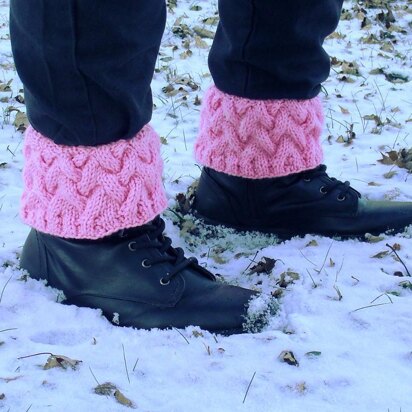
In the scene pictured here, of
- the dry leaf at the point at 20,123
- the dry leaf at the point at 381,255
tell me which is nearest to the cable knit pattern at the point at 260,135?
the dry leaf at the point at 381,255

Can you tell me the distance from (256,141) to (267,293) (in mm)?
388

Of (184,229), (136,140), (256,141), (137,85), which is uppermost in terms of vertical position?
(137,85)

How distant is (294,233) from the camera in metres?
1.73

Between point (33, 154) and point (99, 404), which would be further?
point (33, 154)

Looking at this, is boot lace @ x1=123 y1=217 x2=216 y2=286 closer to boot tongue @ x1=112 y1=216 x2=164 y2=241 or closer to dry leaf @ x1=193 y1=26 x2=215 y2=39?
boot tongue @ x1=112 y1=216 x2=164 y2=241

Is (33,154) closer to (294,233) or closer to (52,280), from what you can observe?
(52,280)

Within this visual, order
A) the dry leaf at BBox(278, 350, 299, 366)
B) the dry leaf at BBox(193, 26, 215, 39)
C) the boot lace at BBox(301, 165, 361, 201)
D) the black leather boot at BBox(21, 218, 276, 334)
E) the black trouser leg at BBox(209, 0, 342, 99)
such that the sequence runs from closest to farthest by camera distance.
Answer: the dry leaf at BBox(278, 350, 299, 366), the black leather boot at BBox(21, 218, 276, 334), the black trouser leg at BBox(209, 0, 342, 99), the boot lace at BBox(301, 165, 361, 201), the dry leaf at BBox(193, 26, 215, 39)

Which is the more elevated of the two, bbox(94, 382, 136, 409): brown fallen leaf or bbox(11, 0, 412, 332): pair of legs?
bbox(11, 0, 412, 332): pair of legs

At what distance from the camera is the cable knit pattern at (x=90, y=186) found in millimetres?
1243

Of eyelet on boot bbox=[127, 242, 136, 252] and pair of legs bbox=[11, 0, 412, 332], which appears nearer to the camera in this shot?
pair of legs bbox=[11, 0, 412, 332]

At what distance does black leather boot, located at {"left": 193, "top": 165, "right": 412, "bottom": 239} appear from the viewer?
1.69 meters

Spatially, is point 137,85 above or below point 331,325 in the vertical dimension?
above

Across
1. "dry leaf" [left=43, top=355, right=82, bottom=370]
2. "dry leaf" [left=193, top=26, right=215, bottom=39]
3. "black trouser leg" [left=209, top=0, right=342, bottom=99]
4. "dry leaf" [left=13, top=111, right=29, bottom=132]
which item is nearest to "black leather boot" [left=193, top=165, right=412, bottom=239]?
"black trouser leg" [left=209, top=0, right=342, bottom=99]

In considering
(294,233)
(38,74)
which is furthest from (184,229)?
(38,74)
